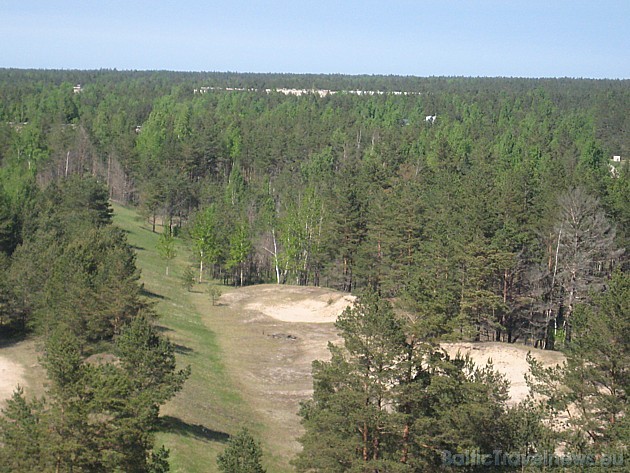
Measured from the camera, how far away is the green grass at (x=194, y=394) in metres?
35.1

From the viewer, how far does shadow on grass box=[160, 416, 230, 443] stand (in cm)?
3697

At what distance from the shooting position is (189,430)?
37750 millimetres

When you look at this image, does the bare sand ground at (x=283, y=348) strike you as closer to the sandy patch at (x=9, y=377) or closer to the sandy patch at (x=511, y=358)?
the sandy patch at (x=511, y=358)

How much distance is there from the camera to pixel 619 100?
616 feet

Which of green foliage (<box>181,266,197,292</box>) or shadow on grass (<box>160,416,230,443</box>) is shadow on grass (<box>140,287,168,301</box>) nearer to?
green foliage (<box>181,266,197,292</box>)

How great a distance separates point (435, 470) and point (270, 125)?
396 feet

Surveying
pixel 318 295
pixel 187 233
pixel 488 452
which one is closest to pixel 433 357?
pixel 488 452

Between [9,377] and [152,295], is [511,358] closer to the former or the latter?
[9,377]

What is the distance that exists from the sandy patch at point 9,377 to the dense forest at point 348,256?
2.90 m

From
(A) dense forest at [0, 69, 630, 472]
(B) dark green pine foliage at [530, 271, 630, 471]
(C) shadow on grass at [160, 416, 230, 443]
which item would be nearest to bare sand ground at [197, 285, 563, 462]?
(C) shadow on grass at [160, 416, 230, 443]

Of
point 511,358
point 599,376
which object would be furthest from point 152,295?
point 599,376

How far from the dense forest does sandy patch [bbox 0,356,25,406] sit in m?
2.90

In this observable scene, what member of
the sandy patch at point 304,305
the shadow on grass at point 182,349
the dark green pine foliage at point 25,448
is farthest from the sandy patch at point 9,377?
the sandy patch at point 304,305

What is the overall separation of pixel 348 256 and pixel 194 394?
107 feet
